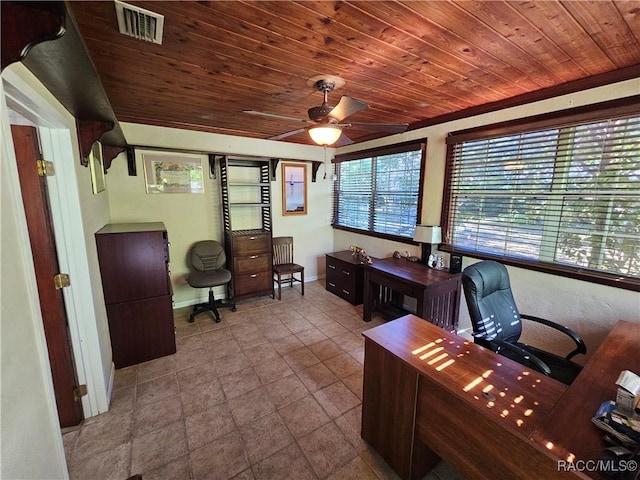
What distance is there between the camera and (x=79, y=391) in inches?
76.6

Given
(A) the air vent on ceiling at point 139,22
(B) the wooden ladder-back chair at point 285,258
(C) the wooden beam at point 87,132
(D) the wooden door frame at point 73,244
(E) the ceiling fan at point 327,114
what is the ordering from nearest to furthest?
1. (A) the air vent on ceiling at point 139,22
2. (D) the wooden door frame at point 73,244
3. (E) the ceiling fan at point 327,114
4. (C) the wooden beam at point 87,132
5. (B) the wooden ladder-back chair at point 285,258

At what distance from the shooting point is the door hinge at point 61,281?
1772mm

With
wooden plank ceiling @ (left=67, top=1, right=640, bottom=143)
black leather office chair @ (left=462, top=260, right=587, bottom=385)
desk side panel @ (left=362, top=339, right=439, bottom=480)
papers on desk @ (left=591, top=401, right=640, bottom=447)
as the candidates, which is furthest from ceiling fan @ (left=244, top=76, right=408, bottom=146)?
papers on desk @ (left=591, top=401, right=640, bottom=447)

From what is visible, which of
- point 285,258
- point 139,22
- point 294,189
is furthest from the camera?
point 294,189

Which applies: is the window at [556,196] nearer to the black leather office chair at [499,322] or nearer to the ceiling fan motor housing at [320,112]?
the black leather office chair at [499,322]

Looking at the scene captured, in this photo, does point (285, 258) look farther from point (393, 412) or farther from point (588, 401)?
point (588, 401)

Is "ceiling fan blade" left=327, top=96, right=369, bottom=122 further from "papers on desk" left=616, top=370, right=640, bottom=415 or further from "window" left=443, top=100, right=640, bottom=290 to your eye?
"papers on desk" left=616, top=370, right=640, bottom=415

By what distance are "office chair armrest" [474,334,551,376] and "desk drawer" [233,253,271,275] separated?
2.83 m

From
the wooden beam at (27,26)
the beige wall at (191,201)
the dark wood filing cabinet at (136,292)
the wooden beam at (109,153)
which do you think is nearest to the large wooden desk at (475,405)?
the wooden beam at (27,26)

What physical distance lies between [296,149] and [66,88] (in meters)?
3.14

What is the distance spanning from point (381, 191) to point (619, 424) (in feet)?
11.0

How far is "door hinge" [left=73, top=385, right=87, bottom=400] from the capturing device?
75.1 inches

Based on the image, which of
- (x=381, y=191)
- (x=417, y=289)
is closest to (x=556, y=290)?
(x=417, y=289)

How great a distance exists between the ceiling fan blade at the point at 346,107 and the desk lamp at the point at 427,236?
1.73 m
